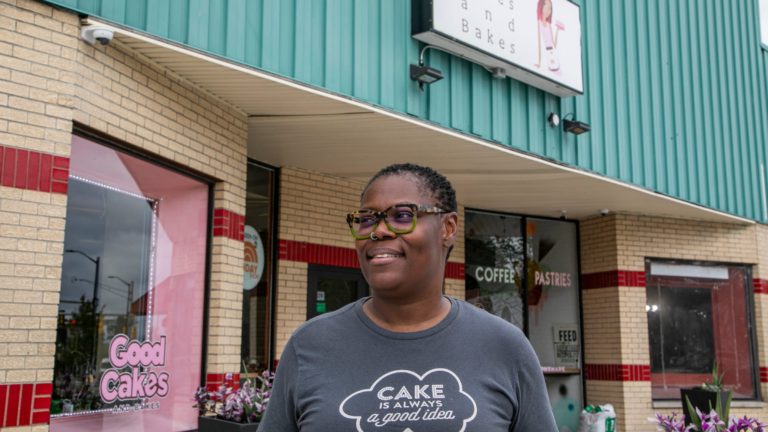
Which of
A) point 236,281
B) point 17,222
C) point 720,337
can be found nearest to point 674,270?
point 720,337

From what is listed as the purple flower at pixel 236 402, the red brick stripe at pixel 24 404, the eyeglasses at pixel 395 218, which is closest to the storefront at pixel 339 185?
the red brick stripe at pixel 24 404

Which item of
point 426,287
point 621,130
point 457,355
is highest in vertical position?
point 621,130

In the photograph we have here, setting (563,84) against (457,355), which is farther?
(563,84)

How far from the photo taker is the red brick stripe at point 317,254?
898cm

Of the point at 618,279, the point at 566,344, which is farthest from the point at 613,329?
the point at 566,344

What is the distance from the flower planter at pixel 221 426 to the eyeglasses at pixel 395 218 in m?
3.88

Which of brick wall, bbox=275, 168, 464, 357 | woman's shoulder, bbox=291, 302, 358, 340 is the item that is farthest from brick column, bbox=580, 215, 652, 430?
woman's shoulder, bbox=291, 302, 358, 340

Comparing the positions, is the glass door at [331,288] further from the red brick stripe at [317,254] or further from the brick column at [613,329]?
the brick column at [613,329]

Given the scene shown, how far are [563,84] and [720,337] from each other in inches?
259

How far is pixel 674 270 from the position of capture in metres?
12.7

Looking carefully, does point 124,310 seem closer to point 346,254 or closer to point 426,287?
point 346,254

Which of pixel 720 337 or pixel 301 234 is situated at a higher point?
pixel 301 234

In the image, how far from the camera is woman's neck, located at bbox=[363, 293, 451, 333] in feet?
6.51

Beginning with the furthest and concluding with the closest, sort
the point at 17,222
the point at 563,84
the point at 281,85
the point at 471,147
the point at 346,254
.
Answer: the point at 346,254, the point at 563,84, the point at 471,147, the point at 281,85, the point at 17,222
